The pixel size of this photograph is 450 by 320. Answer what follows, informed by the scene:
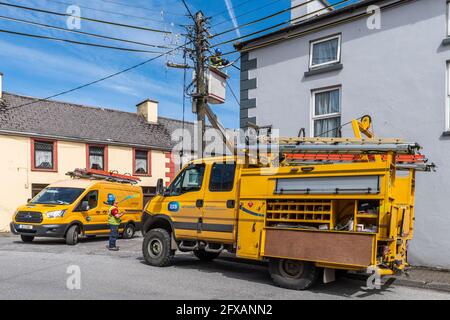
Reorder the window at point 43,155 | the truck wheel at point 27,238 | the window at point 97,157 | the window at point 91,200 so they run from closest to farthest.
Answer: the truck wheel at point 27,238 → the window at point 91,200 → the window at point 43,155 → the window at point 97,157

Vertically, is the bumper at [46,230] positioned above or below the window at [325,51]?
below

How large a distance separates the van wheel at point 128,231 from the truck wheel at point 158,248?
6.84 metres

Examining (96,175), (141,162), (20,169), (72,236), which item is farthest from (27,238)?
(141,162)

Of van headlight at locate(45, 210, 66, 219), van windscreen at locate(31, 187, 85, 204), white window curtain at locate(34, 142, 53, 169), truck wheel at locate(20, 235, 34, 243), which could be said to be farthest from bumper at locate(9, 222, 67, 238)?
white window curtain at locate(34, 142, 53, 169)

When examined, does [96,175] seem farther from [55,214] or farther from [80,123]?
[80,123]

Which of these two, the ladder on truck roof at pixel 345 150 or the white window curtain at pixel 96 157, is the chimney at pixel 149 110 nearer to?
the white window curtain at pixel 96 157

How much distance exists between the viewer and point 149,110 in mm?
27547

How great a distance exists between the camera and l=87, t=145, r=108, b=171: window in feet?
76.3

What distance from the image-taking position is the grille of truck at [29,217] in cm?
1362

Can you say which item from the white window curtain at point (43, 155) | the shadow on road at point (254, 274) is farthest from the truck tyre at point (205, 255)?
the white window curtain at point (43, 155)

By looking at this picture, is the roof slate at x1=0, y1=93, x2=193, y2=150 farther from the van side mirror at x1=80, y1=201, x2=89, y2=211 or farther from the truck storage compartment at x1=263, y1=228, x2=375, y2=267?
the truck storage compartment at x1=263, y1=228, x2=375, y2=267

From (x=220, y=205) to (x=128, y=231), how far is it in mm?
8813

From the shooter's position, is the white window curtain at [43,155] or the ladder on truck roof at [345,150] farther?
the white window curtain at [43,155]

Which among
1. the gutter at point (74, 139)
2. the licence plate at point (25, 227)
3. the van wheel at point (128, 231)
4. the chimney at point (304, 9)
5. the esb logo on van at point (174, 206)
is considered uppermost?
the chimney at point (304, 9)
